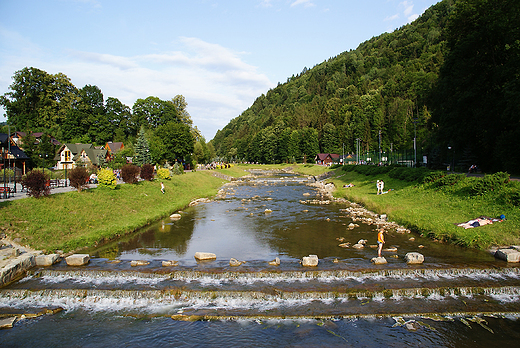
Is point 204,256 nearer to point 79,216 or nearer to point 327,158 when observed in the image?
point 79,216

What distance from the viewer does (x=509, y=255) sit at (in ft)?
55.4

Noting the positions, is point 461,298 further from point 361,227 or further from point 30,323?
point 30,323

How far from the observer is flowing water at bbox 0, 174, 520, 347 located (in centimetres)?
1143

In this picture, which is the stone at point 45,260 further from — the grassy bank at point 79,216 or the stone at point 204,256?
the stone at point 204,256

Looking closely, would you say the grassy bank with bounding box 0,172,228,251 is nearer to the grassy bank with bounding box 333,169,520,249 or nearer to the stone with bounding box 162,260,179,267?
the stone with bounding box 162,260,179,267

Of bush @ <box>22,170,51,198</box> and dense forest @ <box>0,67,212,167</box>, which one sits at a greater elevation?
dense forest @ <box>0,67,212,167</box>

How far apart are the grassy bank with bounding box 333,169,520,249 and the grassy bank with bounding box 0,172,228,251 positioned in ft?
76.8

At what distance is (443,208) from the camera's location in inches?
1059

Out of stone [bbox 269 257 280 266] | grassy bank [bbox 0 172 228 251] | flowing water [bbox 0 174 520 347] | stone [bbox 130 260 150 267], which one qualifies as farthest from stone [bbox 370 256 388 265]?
grassy bank [bbox 0 172 228 251]

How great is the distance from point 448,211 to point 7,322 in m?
29.2

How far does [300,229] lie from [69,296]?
17277 mm

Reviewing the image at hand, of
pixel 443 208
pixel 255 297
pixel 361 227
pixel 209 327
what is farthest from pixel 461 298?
pixel 443 208

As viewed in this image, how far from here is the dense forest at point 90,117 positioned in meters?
81.6

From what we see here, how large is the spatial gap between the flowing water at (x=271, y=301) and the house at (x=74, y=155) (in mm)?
73467
